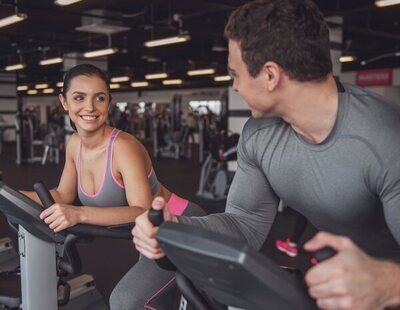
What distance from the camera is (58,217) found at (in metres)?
1.19

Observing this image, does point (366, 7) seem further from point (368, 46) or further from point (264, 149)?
point (264, 149)

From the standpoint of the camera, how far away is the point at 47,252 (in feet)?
4.69

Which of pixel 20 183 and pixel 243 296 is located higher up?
pixel 243 296

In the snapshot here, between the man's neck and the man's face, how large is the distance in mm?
42

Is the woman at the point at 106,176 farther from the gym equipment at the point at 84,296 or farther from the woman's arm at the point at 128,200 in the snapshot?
the gym equipment at the point at 84,296

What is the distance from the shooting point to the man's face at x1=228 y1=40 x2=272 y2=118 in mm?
870

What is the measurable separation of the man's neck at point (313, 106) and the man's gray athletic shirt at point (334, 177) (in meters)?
0.02

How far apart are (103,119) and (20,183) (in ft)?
18.2

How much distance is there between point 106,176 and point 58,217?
30cm

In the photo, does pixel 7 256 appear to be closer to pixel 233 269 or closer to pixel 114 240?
pixel 114 240

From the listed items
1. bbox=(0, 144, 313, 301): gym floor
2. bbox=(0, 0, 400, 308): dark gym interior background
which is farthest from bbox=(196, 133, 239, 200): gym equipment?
bbox=(0, 144, 313, 301): gym floor

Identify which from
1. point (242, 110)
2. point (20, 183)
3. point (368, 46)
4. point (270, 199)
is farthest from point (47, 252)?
point (368, 46)

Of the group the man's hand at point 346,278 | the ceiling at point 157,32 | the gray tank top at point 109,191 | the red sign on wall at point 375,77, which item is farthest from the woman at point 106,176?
the red sign on wall at point 375,77

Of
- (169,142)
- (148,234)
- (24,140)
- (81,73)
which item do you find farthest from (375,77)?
(148,234)
